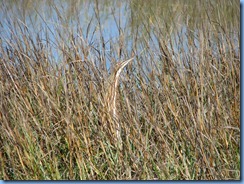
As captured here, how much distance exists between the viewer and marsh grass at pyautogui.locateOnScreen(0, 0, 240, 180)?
295 centimetres

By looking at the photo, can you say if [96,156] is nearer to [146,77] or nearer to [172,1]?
[146,77]

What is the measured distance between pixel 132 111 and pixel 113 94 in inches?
4.5

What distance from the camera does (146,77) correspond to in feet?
10.1

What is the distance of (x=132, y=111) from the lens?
3.04 meters

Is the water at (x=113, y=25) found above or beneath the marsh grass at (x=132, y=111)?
above

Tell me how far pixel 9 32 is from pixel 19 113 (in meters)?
0.38

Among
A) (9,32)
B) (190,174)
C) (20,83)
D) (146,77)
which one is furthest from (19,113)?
(190,174)

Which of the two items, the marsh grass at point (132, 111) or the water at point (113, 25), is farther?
the water at point (113, 25)

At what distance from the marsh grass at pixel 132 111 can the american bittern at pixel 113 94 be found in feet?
0.07

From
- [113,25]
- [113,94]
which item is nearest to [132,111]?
[113,94]

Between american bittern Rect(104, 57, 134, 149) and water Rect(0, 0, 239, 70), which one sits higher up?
water Rect(0, 0, 239, 70)

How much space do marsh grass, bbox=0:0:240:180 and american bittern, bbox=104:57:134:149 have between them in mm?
22

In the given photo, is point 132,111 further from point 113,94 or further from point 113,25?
point 113,25

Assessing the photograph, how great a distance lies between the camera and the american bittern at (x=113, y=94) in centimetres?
303
